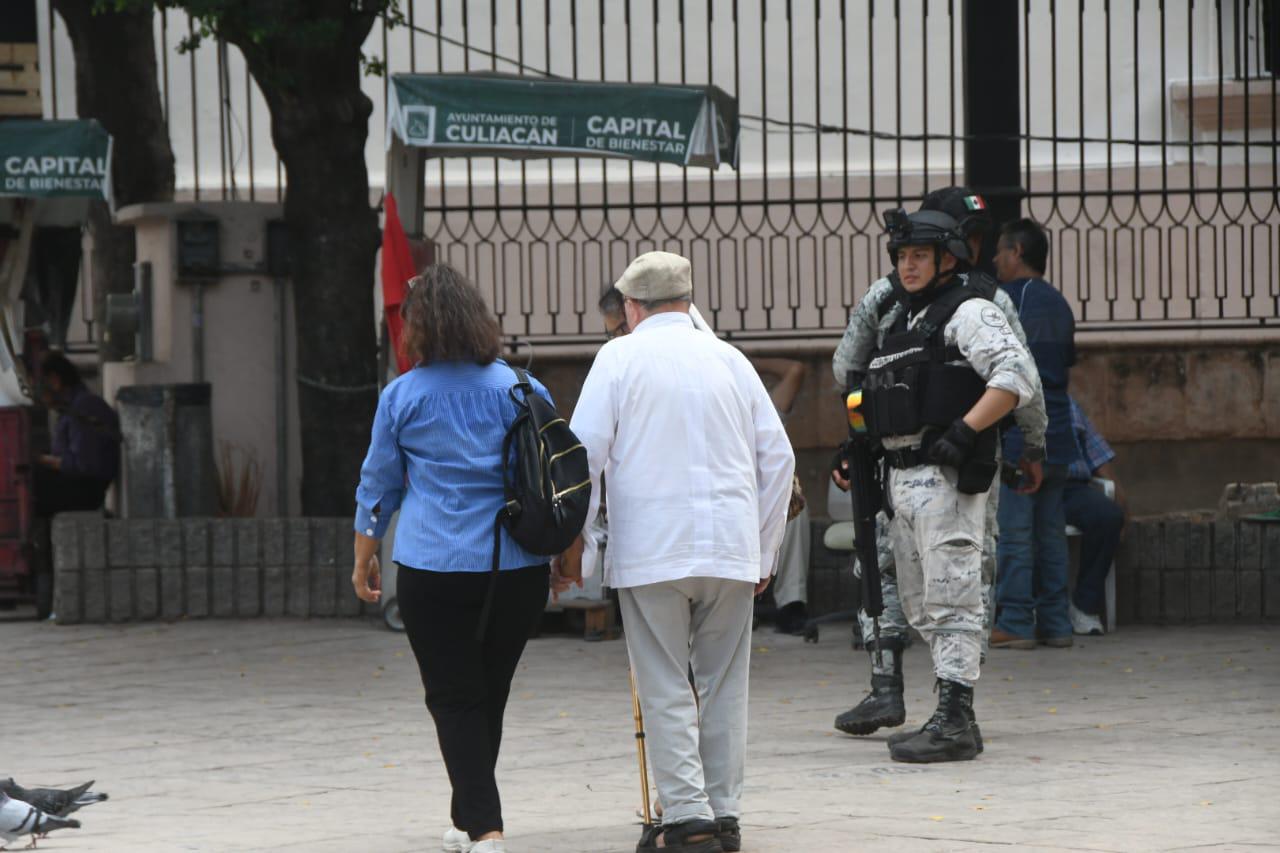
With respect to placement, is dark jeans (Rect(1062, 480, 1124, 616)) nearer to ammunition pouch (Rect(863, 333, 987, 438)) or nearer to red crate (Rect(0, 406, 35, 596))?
ammunition pouch (Rect(863, 333, 987, 438))

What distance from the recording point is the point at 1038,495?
9.88 meters

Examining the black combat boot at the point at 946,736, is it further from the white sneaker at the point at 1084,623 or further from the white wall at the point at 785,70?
the white wall at the point at 785,70

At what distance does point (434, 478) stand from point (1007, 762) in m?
2.49

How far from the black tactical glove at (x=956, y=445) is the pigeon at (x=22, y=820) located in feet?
9.70

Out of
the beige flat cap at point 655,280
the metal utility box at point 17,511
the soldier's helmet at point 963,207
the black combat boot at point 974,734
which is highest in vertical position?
the soldier's helmet at point 963,207

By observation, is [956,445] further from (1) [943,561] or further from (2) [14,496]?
(2) [14,496]

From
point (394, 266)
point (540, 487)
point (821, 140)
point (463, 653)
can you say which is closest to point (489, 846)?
point (463, 653)

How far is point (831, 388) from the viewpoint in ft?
40.8

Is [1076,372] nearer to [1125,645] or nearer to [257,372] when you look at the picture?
[1125,645]

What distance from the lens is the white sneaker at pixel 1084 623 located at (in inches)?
408

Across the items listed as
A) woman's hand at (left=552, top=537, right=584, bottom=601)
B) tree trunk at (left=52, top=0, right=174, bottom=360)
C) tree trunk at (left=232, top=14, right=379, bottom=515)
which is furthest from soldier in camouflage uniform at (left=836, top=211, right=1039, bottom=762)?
tree trunk at (left=52, top=0, right=174, bottom=360)

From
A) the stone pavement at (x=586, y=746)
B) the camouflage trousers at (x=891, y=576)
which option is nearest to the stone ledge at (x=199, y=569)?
the stone pavement at (x=586, y=746)

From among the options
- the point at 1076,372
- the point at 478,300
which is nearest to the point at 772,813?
the point at 478,300

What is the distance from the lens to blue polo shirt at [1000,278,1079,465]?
9.60 m
